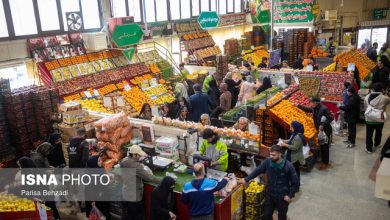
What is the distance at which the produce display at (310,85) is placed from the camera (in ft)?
→ 35.9

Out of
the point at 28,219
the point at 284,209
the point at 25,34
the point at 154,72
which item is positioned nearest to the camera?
the point at 28,219

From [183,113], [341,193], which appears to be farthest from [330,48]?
[341,193]

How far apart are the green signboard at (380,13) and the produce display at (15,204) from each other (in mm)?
25532

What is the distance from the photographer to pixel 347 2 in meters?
22.8

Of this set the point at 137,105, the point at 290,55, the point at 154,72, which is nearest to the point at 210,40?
the point at 290,55

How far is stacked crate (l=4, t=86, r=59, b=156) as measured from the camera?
8.34m

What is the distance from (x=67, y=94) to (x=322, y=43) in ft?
44.9

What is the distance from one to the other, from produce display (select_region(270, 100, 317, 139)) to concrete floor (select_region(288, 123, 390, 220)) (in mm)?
929

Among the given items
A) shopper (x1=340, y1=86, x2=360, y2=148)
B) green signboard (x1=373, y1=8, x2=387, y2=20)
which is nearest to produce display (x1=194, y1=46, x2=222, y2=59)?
shopper (x1=340, y1=86, x2=360, y2=148)

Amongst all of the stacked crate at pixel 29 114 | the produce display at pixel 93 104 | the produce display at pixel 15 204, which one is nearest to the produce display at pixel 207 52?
the produce display at pixel 93 104

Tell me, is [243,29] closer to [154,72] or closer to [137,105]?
[154,72]

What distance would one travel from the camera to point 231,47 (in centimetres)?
1803

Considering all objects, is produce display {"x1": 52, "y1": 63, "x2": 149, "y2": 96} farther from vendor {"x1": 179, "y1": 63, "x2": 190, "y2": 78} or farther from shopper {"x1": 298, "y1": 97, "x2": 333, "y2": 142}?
shopper {"x1": 298, "y1": 97, "x2": 333, "y2": 142}

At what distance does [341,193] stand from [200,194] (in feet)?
12.6
